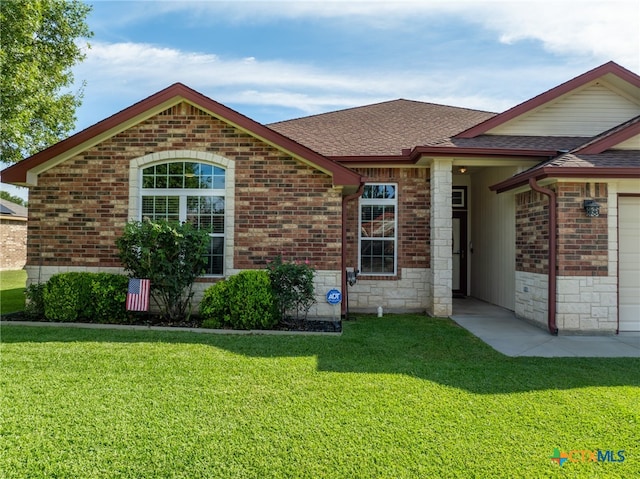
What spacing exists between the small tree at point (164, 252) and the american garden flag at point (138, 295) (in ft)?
0.48

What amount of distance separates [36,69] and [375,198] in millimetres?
12822

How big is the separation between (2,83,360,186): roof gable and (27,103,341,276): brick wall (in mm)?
190

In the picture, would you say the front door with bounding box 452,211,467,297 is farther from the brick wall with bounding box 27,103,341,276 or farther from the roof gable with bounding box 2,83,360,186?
A: the roof gable with bounding box 2,83,360,186

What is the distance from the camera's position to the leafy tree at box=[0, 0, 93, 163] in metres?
13.0

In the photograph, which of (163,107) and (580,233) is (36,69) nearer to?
(163,107)

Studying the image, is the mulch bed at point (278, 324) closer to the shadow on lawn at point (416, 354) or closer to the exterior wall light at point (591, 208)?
the shadow on lawn at point (416, 354)

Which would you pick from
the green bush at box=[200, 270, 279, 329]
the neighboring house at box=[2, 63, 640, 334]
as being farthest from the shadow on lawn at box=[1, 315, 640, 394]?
the neighboring house at box=[2, 63, 640, 334]

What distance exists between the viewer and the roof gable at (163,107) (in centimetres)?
740

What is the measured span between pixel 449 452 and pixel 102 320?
20.6 ft

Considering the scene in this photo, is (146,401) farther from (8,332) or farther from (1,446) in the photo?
(8,332)

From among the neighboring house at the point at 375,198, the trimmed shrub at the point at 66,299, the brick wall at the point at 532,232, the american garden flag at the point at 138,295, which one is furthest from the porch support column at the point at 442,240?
the trimmed shrub at the point at 66,299

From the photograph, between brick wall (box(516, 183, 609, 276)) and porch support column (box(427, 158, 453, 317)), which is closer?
brick wall (box(516, 183, 609, 276))

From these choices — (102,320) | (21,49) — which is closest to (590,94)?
(102,320)

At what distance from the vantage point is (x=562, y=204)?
692 cm
